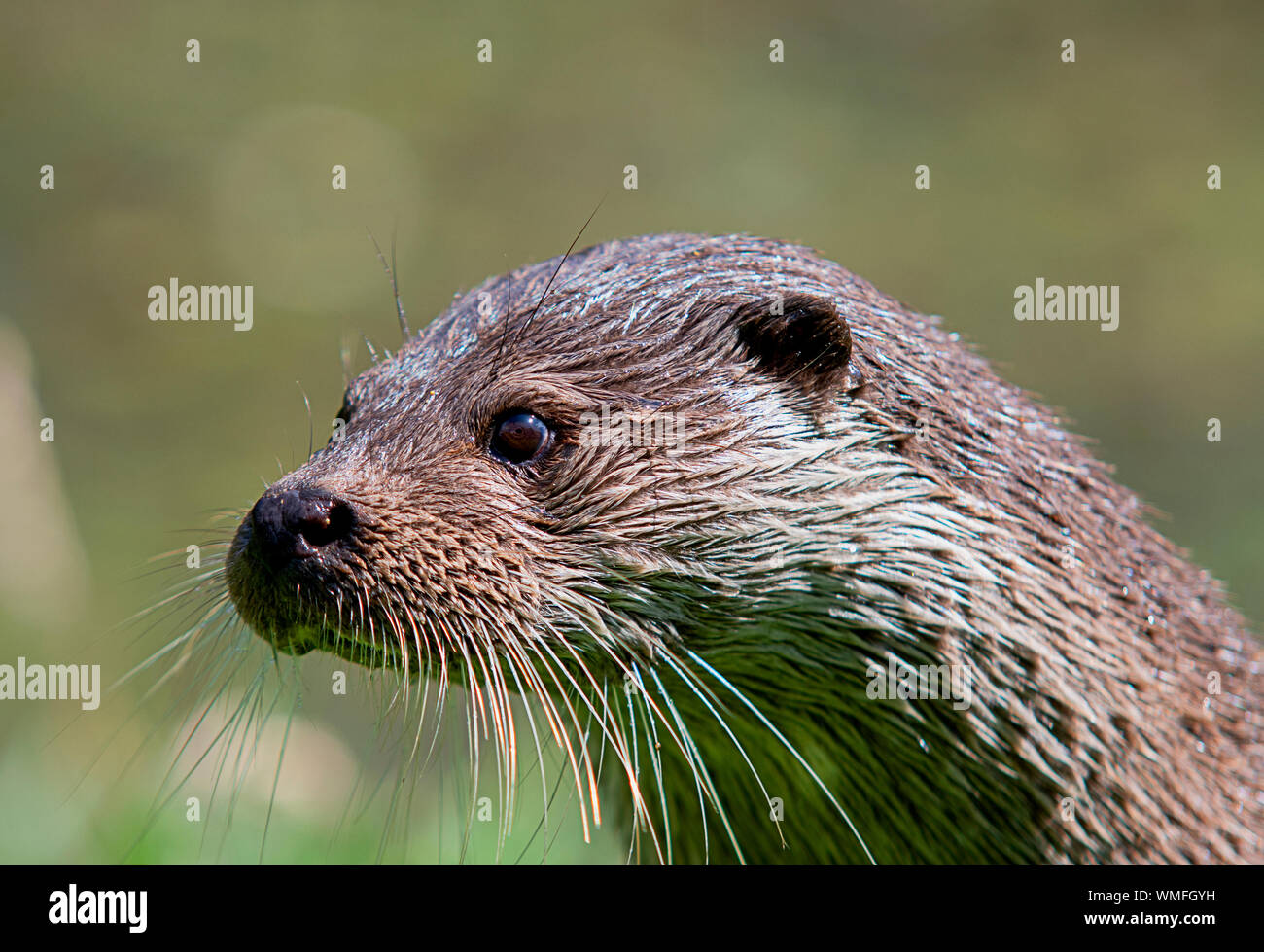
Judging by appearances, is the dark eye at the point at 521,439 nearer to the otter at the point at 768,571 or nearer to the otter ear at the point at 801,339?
the otter at the point at 768,571

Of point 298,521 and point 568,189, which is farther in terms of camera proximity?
point 568,189

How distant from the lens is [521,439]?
2.07 meters

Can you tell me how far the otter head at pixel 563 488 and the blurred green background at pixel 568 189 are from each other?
3.19m

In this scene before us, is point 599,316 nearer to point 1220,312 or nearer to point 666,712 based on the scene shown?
point 666,712

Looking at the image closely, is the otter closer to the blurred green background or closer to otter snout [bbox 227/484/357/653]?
otter snout [bbox 227/484/357/653]

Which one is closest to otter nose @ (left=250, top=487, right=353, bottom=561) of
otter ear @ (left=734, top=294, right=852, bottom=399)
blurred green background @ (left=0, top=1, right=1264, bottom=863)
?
otter ear @ (left=734, top=294, right=852, bottom=399)

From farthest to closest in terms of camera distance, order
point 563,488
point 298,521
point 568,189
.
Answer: point 568,189
point 563,488
point 298,521

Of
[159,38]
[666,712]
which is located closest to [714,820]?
[666,712]

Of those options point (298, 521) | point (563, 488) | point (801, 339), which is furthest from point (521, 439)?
point (801, 339)

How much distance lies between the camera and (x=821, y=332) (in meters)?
2.11

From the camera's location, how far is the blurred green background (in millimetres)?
6516

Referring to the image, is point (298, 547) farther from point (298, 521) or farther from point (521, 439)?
point (521, 439)

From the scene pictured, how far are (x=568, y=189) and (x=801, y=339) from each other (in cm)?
573

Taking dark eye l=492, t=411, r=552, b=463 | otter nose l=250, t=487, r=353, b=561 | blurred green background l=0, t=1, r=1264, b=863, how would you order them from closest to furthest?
1. otter nose l=250, t=487, r=353, b=561
2. dark eye l=492, t=411, r=552, b=463
3. blurred green background l=0, t=1, r=1264, b=863
